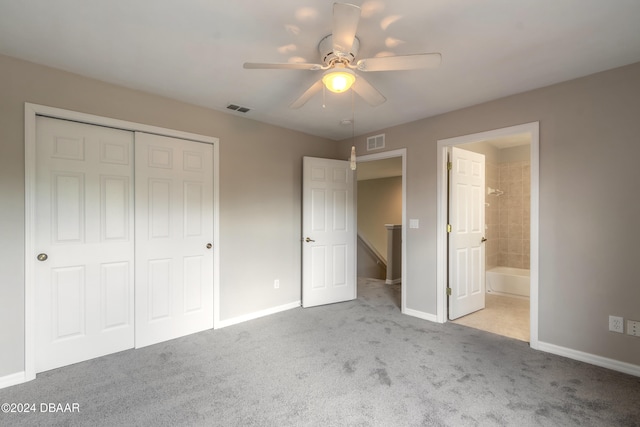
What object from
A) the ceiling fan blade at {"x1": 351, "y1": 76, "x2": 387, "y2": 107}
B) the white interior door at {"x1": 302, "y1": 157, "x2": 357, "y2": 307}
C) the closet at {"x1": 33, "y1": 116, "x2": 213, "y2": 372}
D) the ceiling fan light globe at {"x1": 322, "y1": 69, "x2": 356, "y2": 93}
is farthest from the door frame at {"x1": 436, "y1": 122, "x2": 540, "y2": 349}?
the closet at {"x1": 33, "y1": 116, "x2": 213, "y2": 372}

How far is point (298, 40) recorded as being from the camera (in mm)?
1943

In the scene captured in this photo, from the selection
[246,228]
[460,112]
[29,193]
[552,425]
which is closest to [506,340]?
[552,425]

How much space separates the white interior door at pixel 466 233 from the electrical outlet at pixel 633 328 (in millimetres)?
1425

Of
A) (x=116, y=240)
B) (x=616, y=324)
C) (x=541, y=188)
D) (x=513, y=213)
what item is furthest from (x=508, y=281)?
(x=116, y=240)

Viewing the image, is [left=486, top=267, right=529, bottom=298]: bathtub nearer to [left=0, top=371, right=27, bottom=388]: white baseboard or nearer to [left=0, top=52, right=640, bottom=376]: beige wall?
[left=0, top=52, right=640, bottom=376]: beige wall

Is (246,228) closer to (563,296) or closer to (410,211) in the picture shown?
(410,211)

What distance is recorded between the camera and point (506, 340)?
289 centimetres

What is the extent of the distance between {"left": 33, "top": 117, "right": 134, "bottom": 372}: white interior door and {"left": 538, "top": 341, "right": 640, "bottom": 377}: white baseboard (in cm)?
382

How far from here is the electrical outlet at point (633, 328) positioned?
2.25 metres

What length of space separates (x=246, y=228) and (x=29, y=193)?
186cm

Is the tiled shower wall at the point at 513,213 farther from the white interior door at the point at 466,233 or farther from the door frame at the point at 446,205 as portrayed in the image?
the door frame at the point at 446,205

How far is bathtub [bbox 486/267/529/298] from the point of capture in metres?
4.39

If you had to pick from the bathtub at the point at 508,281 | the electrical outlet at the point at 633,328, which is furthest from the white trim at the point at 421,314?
the bathtub at the point at 508,281

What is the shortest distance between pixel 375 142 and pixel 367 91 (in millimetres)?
2025
